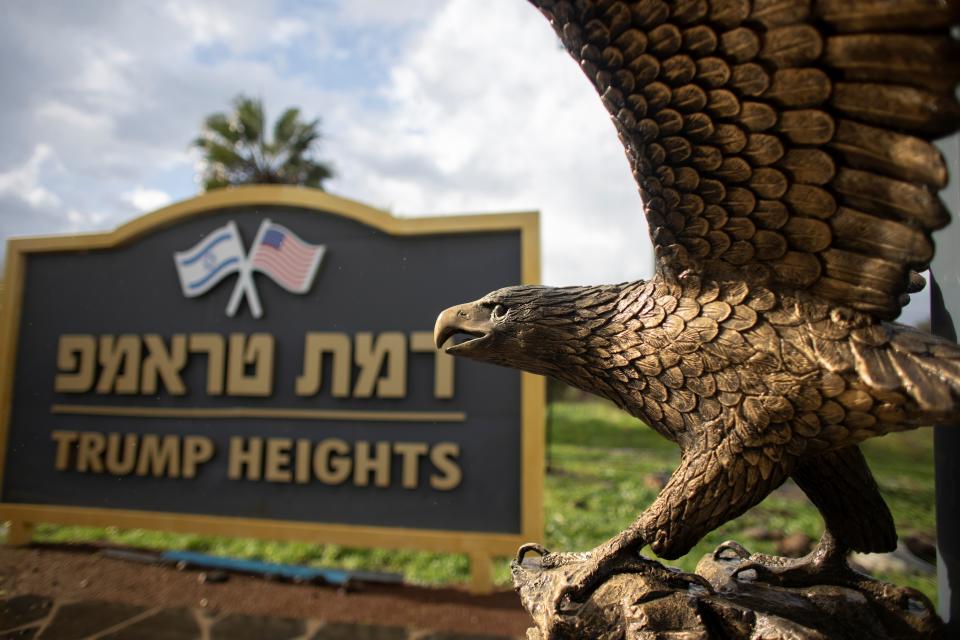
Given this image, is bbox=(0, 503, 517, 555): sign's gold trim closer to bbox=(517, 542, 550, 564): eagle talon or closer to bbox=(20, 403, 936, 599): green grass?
bbox=(20, 403, 936, 599): green grass

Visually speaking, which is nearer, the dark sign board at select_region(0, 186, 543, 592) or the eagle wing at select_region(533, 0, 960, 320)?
the eagle wing at select_region(533, 0, 960, 320)

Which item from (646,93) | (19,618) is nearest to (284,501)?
(19,618)

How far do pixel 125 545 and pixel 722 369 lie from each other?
6124 mm

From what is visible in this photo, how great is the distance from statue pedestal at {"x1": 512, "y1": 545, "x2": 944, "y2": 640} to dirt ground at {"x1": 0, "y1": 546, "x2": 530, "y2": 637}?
2.49 m

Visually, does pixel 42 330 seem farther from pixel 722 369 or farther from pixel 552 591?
pixel 722 369

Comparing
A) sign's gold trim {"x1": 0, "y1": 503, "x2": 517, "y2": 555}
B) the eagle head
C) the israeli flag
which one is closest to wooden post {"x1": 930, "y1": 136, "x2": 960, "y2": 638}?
the eagle head

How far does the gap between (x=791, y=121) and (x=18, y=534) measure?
22.5 ft

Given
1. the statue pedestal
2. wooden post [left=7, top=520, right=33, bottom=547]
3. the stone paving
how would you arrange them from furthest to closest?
1. wooden post [left=7, top=520, right=33, bottom=547]
2. the stone paving
3. the statue pedestal

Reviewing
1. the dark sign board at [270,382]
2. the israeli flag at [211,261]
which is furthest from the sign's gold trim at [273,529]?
the israeli flag at [211,261]

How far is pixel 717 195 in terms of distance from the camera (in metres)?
1.21

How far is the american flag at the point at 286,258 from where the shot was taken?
4707 millimetres

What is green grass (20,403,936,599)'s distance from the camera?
4723 mm

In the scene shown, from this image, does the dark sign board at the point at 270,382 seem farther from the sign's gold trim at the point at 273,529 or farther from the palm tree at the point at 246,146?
the palm tree at the point at 246,146

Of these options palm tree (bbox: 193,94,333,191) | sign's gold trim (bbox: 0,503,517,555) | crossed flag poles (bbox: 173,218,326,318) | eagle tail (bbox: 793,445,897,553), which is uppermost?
palm tree (bbox: 193,94,333,191)
